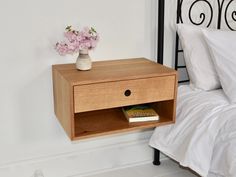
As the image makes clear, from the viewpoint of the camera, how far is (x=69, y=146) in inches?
73.5

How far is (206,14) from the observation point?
2.03 metres

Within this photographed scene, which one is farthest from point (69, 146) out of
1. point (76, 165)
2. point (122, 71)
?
point (122, 71)

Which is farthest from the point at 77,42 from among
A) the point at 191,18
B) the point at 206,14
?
the point at 206,14

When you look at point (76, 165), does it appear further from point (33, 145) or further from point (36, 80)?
point (36, 80)

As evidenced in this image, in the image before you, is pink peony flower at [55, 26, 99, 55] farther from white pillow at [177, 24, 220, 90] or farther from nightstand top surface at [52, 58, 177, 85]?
white pillow at [177, 24, 220, 90]

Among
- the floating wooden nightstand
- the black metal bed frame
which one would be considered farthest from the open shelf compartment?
the black metal bed frame

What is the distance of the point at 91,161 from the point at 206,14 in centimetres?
114

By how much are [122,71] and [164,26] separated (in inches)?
20.7

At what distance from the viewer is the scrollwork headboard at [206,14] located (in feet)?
6.44

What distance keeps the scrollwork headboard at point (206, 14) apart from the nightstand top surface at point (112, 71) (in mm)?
281

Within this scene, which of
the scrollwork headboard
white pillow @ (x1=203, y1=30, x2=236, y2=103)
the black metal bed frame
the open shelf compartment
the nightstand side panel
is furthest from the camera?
the scrollwork headboard

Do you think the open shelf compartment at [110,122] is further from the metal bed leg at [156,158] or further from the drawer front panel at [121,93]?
the metal bed leg at [156,158]

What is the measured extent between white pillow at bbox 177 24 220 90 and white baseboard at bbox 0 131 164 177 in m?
0.52

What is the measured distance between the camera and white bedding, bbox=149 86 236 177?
145 centimetres
